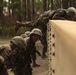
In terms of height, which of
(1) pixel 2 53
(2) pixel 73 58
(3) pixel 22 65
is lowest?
(3) pixel 22 65

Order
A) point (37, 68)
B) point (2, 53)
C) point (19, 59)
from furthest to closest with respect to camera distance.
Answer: point (37, 68), point (19, 59), point (2, 53)

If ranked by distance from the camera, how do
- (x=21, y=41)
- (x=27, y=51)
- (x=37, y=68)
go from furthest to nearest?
1. (x=37, y=68)
2. (x=27, y=51)
3. (x=21, y=41)

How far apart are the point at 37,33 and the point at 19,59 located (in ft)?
2.50

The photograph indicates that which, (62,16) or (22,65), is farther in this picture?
(62,16)

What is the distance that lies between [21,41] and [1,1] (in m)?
25.2

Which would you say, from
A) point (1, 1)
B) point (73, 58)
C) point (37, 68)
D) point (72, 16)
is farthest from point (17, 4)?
point (73, 58)

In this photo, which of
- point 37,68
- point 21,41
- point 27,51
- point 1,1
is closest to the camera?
point 21,41

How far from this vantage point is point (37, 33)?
24.0ft

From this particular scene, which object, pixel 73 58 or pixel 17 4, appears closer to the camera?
pixel 73 58

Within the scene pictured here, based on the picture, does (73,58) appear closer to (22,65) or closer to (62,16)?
(22,65)

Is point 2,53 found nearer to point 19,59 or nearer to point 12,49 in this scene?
point 12,49

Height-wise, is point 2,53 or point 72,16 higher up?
point 72,16

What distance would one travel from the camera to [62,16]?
1003cm

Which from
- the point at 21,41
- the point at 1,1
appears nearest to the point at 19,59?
the point at 21,41
